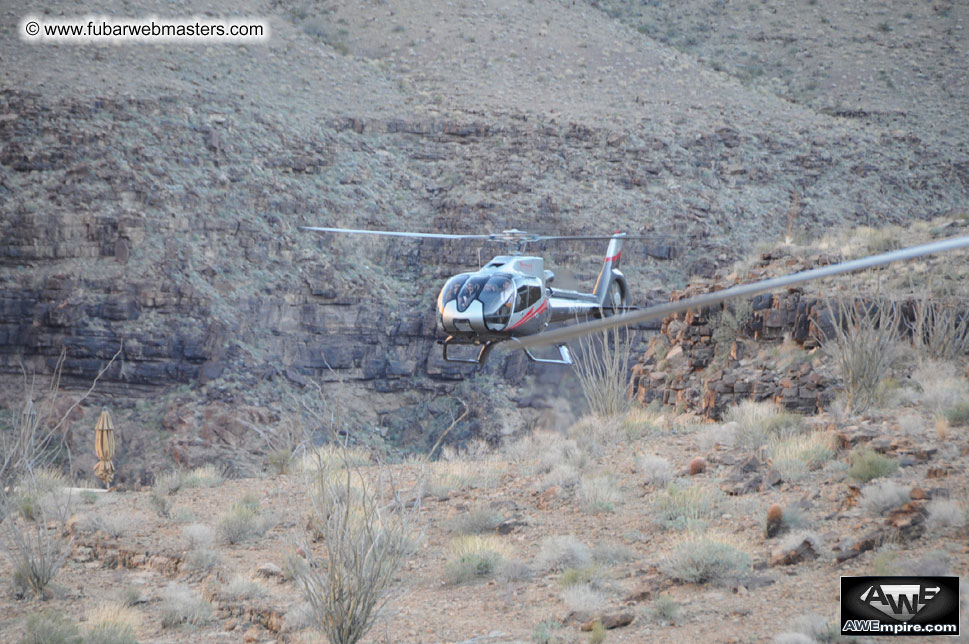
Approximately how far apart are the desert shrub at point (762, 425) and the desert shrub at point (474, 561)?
4.54 m

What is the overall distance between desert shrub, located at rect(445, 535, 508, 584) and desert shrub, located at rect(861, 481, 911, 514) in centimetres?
411

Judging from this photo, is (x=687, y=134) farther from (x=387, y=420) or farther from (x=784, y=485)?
(x=784, y=485)

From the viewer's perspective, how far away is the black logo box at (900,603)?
8.10m

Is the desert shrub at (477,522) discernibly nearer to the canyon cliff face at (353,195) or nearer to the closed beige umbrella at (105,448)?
the closed beige umbrella at (105,448)

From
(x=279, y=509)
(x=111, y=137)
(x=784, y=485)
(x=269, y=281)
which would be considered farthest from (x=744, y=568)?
(x=111, y=137)

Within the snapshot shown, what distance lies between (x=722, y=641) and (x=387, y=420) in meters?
29.0

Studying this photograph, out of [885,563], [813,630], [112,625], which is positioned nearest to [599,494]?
[885,563]

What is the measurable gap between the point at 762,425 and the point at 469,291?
200 inches

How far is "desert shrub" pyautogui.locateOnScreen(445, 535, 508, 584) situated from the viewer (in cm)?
1117

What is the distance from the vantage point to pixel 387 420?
1452 inches

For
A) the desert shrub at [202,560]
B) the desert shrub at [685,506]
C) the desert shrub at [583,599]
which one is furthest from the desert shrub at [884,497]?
the desert shrub at [202,560]

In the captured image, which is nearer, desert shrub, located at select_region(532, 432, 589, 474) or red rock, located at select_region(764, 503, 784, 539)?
red rock, located at select_region(764, 503, 784, 539)

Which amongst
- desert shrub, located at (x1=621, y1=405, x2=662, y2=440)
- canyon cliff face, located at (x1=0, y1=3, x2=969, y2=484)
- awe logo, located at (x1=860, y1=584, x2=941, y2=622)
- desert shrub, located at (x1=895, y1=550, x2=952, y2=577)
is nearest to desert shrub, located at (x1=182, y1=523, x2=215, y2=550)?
desert shrub, located at (x1=621, y1=405, x2=662, y2=440)

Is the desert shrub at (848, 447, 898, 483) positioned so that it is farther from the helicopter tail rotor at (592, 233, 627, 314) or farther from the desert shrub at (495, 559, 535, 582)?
the helicopter tail rotor at (592, 233, 627, 314)
